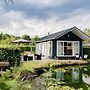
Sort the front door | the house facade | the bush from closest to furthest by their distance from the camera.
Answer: the bush, the house facade, the front door

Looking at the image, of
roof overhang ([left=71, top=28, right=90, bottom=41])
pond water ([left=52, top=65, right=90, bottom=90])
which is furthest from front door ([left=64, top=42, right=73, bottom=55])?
pond water ([left=52, top=65, right=90, bottom=90])

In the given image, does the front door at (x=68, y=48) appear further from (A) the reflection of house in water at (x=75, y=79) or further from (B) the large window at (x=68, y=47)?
(A) the reflection of house in water at (x=75, y=79)

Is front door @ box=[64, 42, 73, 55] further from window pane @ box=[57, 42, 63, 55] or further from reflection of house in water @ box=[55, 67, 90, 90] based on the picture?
reflection of house in water @ box=[55, 67, 90, 90]

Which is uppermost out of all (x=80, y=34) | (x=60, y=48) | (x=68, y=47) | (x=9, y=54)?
(x=80, y=34)

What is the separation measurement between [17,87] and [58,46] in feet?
103

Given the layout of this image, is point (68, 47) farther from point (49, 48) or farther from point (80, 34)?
point (80, 34)

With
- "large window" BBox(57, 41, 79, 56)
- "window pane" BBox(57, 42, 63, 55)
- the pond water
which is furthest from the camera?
"large window" BBox(57, 41, 79, 56)

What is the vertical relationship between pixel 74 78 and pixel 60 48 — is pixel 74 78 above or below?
below

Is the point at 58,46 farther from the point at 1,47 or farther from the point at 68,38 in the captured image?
Answer: the point at 1,47

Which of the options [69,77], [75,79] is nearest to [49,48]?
[69,77]

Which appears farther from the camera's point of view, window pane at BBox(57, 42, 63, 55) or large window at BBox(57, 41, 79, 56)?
large window at BBox(57, 41, 79, 56)

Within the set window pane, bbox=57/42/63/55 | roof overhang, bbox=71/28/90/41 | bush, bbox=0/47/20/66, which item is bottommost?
bush, bbox=0/47/20/66

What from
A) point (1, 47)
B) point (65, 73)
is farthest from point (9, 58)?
point (65, 73)

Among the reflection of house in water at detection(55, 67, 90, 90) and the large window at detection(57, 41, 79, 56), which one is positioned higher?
the large window at detection(57, 41, 79, 56)
